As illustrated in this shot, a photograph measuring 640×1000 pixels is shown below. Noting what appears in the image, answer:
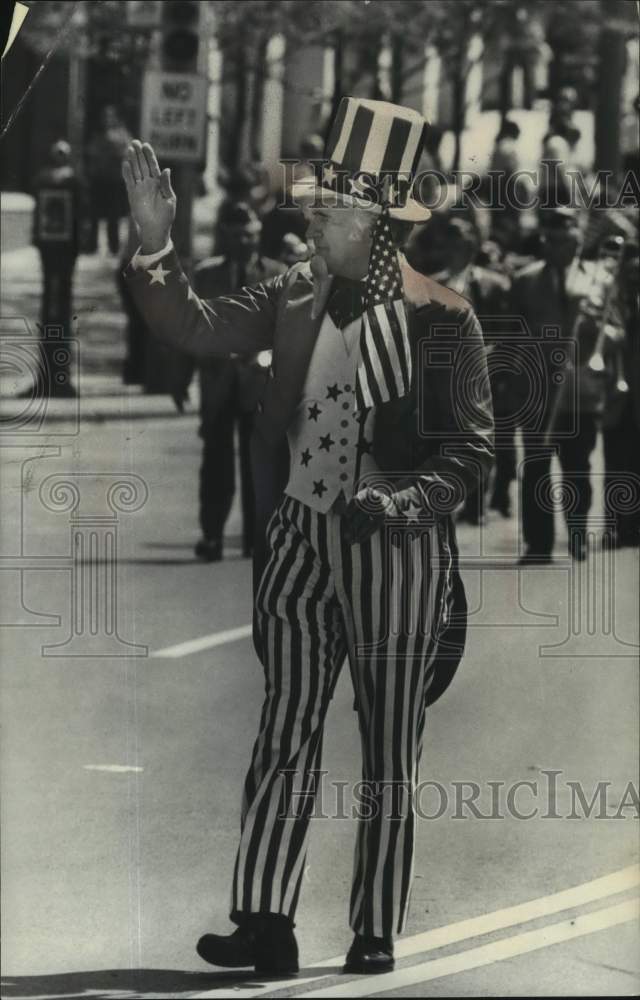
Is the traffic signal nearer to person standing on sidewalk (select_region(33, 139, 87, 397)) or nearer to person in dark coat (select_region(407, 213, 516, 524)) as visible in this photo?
person standing on sidewalk (select_region(33, 139, 87, 397))

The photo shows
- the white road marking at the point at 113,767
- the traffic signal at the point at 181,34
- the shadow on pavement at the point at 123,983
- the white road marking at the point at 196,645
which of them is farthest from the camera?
the white road marking at the point at 196,645

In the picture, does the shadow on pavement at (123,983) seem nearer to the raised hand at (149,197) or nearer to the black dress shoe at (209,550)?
the raised hand at (149,197)

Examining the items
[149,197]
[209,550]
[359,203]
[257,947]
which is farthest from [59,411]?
[209,550]

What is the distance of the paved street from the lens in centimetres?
477

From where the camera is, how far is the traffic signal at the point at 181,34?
5.71m

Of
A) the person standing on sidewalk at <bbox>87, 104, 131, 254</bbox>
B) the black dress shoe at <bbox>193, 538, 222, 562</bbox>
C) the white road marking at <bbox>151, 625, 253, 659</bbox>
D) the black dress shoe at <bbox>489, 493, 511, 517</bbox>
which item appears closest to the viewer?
the black dress shoe at <bbox>489, 493, 511, 517</bbox>

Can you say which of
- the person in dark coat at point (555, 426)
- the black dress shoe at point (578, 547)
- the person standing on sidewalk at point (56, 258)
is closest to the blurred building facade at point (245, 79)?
the person standing on sidewalk at point (56, 258)

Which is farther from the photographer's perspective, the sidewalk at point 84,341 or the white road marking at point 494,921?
the sidewalk at point 84,341

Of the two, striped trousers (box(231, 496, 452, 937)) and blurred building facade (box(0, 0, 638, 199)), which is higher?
blurred building facade (box(0, 0, 638, 199))

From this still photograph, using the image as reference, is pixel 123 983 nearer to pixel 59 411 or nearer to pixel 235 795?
pixel 235 795

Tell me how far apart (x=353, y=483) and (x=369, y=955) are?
103 cm

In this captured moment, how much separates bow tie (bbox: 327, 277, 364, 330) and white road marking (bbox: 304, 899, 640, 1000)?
1388 millimetres

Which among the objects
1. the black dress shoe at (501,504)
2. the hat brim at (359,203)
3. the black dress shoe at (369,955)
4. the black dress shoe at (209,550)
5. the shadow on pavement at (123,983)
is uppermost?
the hat brim at (359,203)

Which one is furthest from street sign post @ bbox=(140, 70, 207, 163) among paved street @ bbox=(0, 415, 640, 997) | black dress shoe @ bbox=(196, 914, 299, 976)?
black dress shoe @ bbox=(196, 914, 299, 976)
